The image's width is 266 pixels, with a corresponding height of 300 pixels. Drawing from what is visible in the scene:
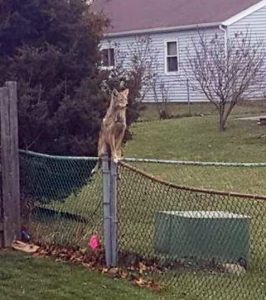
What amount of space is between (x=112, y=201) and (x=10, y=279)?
3.36 feet

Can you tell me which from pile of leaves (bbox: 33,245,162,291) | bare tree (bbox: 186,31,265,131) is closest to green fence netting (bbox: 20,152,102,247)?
pile of leaves (bbox: 33,245,162,291)

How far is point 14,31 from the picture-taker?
9.08 metres

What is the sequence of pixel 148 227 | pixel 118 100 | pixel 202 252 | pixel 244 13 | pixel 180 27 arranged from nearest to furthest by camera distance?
pixel 202 252 < pixel 118 100 < pixel 148 227 < pixel 244 13 < pixel 180 27

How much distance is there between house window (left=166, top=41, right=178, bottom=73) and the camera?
31453 millimetres

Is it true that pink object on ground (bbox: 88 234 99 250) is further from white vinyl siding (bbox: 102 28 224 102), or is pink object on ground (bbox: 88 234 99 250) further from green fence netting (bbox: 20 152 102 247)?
white vinyl siding (bbox: 102 28 224 102)

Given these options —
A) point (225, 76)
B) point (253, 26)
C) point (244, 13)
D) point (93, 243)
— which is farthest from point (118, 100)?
point (253, 26)

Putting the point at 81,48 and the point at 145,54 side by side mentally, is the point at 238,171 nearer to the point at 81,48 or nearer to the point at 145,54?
the point at 81,48

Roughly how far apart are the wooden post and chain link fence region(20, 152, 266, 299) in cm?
21

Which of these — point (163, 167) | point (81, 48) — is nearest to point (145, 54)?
point (163, 167)

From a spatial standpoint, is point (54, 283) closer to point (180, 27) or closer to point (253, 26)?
point (180, 27)

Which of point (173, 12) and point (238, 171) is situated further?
point (173, 12)

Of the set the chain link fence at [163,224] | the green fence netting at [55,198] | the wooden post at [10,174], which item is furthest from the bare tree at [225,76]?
the wooden post at [10,174]

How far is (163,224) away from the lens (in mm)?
7469

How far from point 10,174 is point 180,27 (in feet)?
76.4
